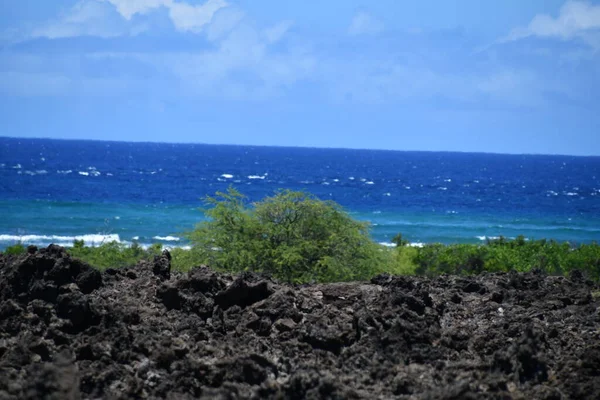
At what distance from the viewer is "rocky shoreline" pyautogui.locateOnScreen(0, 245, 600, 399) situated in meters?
5.90

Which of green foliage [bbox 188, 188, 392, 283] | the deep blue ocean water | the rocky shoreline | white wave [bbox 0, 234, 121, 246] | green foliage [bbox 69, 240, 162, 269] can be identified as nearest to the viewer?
the rocky shoreline

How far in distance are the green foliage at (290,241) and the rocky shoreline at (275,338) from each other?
430 centimetres

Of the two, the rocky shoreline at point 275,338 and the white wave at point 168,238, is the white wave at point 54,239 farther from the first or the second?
the rocky shoreline at point 275,338

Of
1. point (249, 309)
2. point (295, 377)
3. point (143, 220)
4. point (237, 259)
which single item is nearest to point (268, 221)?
point (237, 259)

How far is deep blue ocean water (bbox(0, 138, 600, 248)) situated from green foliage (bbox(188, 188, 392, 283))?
1022 cm

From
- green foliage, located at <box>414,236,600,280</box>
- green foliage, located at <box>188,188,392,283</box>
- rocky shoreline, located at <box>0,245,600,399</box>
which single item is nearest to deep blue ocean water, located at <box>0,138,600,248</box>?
green foliage, located at <box>414,236,600,280</box>

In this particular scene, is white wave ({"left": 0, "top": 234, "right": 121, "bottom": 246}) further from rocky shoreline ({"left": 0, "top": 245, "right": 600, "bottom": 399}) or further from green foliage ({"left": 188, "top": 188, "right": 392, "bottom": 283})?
rocky shoreline ({"left": 0, "top": 245, "right": 600, "bottom": 399})

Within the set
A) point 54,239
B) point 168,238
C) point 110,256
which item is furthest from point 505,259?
point 54,239

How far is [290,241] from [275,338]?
22.2 ft

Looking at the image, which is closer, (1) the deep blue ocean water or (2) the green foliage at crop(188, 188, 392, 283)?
(2) the green foliage at crop(188, 188, 392, 283)

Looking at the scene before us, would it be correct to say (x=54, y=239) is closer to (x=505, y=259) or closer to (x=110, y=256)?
(x=110, y=256)

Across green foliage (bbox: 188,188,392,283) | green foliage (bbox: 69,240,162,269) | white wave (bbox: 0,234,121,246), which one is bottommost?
white wave (bbox: 0,234,121,246)

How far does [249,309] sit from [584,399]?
2.91m

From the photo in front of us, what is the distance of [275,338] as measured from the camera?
23.3 feet
